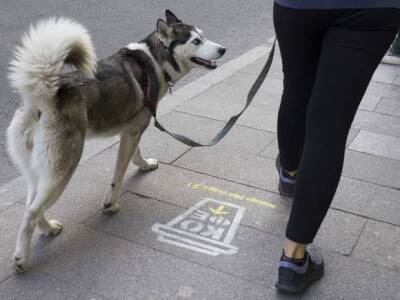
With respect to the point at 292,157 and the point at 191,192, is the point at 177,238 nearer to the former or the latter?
the point at 191,192

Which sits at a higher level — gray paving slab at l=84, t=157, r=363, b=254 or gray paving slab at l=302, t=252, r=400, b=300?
gray paving slab at l=302, t=252, r=400, b=300

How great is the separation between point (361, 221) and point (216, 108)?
7.07 ft

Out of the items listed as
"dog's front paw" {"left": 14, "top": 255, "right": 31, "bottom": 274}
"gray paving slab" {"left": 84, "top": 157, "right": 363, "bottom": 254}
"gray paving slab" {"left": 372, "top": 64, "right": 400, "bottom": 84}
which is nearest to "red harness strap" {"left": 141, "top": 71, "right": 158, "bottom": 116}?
"gray paving slab" {"left": 84, "top": 157, "right": 363, "bottom": 254}

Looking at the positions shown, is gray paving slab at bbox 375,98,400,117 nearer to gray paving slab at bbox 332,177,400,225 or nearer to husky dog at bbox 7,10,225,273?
gray paving slab at bbox 332,177,400,225

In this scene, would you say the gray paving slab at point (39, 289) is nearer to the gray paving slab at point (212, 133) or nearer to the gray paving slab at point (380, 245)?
the gray paving slab at point (380, 245)

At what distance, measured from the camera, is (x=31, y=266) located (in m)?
2.60

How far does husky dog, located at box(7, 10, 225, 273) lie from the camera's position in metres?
2.49

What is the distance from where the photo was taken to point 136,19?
8.14 meters

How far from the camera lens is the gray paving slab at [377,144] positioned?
4074 millimetres

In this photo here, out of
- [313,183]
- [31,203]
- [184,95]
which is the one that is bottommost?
[184,95]

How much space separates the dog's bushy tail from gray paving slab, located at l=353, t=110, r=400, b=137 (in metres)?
2.94

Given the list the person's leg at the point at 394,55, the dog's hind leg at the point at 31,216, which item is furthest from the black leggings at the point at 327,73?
the person's leg at the point at 394,55

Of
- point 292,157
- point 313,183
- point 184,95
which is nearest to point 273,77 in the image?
point 184,95

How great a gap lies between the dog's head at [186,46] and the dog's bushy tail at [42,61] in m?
0.89
